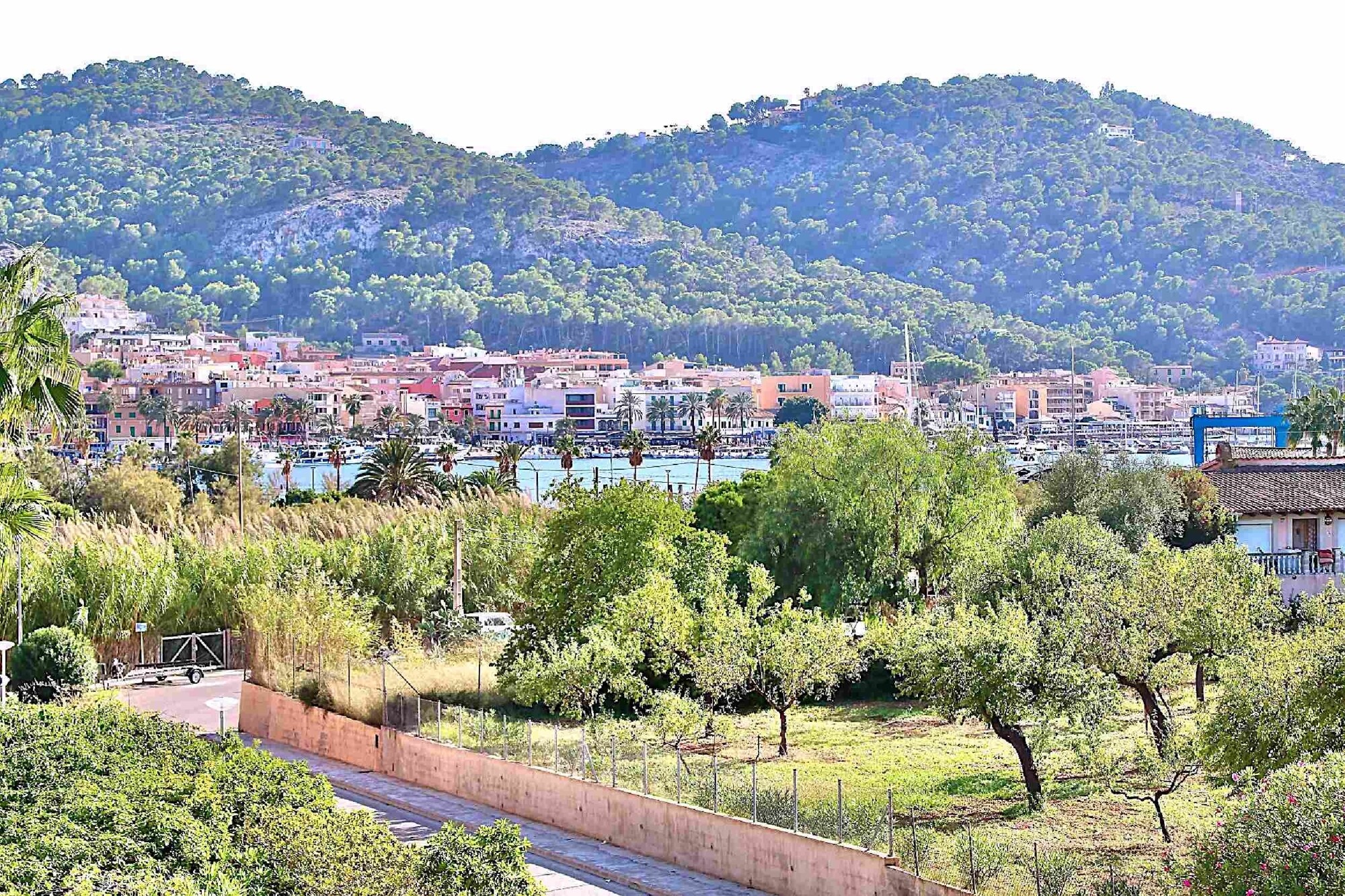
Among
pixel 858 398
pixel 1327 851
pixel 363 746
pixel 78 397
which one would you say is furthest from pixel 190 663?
pixel 858 398

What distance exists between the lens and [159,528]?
4859 cm

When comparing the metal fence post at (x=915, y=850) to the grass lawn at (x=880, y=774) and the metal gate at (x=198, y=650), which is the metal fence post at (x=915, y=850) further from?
the metal gate at (x=198, y=650)

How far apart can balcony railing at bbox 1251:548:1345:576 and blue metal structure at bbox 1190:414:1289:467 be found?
2520 cm

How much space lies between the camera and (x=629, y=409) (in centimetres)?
18450

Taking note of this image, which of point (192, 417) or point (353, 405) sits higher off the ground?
point (353, 405)

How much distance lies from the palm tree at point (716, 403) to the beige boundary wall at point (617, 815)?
14996 centimetres

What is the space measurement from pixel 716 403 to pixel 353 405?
36.0m

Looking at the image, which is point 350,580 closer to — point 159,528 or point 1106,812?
point 159,528

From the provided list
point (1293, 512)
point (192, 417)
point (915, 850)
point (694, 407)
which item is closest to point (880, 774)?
point (915, 850)

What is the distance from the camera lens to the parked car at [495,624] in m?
36.8

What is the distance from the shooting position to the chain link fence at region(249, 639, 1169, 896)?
17016mm

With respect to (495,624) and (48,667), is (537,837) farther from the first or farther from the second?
(495,624)

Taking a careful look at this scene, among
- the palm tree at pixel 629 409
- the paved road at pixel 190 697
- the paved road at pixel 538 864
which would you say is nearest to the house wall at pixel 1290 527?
the paved road at pixel 190 697

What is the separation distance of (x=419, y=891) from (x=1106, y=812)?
34.1ft
